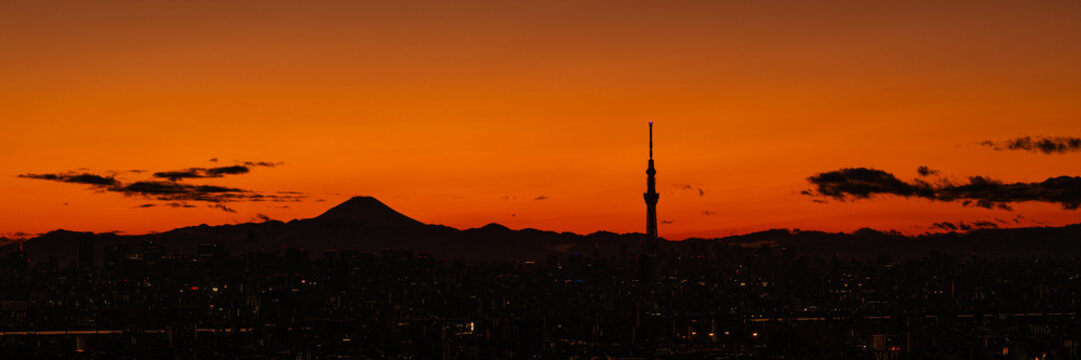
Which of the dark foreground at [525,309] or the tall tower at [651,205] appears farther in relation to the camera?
the tall tower at [651,205]

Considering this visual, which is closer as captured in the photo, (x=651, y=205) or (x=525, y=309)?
(x=525, y=309)

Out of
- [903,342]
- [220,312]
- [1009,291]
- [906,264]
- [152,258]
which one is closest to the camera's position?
[903,342]

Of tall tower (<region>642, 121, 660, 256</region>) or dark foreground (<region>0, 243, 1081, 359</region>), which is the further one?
tall tower (<region>642, 121, 660, 256</region>)

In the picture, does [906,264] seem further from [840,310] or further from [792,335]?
[792,335]

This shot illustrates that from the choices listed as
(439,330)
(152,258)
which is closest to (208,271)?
(152,258)

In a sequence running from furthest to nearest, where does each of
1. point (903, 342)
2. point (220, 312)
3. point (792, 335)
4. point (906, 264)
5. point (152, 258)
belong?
point (906, 264), point (152, 258), point (220, 312), point (792, 335), point (903, 342)

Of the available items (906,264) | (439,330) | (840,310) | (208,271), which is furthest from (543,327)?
(906,264)

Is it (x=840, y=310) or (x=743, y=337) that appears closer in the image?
(x=743, y=337)
